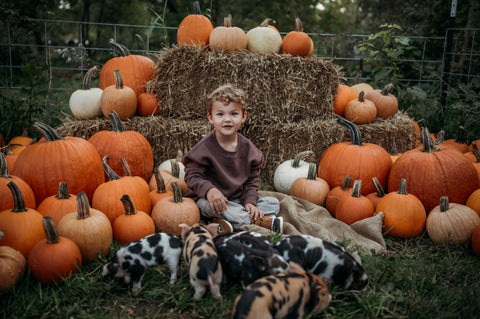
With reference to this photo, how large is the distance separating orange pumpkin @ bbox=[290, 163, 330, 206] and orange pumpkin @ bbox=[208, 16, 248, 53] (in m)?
1.75

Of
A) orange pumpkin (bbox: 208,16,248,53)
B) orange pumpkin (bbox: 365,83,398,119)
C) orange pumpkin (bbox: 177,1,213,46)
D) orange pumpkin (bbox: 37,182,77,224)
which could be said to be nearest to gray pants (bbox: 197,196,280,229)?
orange pumpkin (bbox: 37,182,77,224)

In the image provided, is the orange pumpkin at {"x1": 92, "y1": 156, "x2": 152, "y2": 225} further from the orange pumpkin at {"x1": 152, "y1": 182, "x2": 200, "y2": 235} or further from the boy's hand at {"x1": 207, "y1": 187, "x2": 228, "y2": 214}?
the boy's hand at {"x1": 207, "y1": 187, "x2": 228, "y2": 214}

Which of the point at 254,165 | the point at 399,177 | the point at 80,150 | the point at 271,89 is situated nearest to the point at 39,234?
the point at 80,150

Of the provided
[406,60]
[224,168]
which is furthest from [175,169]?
[406,60]

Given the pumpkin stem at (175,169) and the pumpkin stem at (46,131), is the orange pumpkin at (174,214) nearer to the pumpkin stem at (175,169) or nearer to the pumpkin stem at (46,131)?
the pumpkin stem at (175,169)

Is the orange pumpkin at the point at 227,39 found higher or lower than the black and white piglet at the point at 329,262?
higher

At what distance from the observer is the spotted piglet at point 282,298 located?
1.65m

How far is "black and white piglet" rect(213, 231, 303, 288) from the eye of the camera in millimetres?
2033

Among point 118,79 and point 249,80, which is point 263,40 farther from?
point 118,79

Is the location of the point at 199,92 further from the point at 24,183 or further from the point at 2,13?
the point at 2,13

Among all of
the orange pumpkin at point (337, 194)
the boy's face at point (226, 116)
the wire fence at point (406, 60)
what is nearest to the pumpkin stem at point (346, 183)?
the orange pumpkin at point (337, 194)

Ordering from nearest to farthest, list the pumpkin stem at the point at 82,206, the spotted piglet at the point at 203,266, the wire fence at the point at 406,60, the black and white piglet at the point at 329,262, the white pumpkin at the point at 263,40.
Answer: the spotted piglet at the point at 203,266 < the black and white piglet at the point at 329,262 < the pumpkin stem at the point at 82,206 < the white pumpkin at the point at 263,40 < the wire fence at the point at 406,60

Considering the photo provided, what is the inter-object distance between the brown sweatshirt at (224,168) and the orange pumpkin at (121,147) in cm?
86

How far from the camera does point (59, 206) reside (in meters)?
2.71
